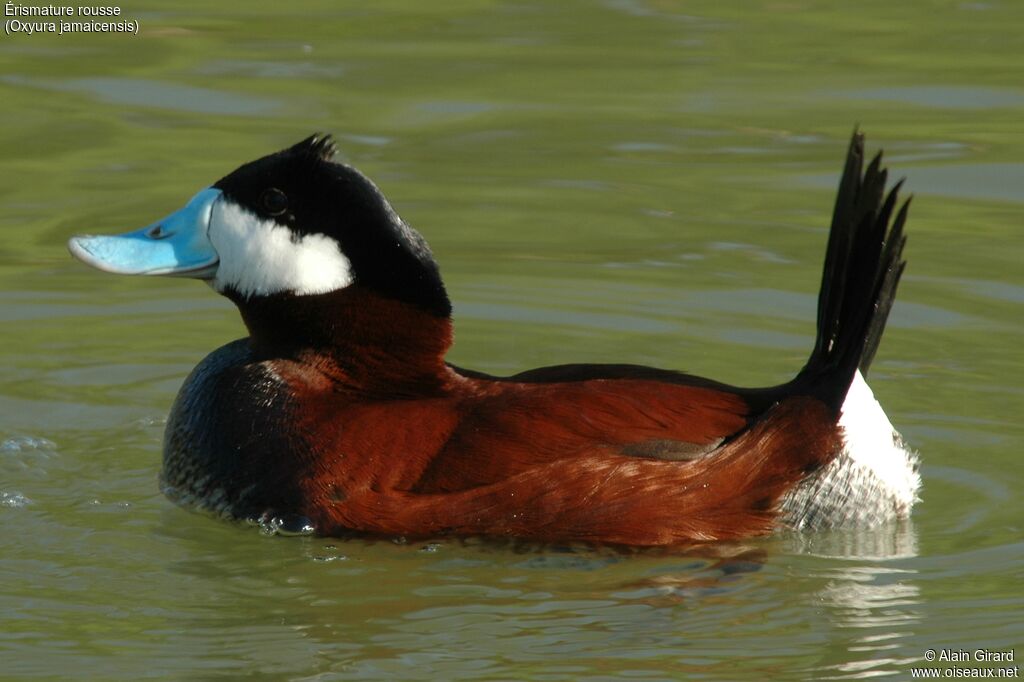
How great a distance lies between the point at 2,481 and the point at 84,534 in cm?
54

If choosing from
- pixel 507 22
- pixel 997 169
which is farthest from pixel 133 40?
pixel 997 169

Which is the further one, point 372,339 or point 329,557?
point 372,339

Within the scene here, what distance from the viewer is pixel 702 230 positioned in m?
7.58

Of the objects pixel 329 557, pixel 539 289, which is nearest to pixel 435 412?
pixel 329 557

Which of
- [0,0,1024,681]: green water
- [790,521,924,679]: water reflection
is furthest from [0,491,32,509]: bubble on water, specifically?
[790,521,924,679]: water reflection

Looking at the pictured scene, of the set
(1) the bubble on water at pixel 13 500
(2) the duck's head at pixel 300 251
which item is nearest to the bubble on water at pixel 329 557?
(2) the duck's head at pixel 300 251

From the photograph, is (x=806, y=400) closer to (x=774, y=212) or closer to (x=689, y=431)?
(x=689, y=431)

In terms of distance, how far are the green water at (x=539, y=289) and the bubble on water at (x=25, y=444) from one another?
15 millimetres

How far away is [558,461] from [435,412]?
0.37 metres

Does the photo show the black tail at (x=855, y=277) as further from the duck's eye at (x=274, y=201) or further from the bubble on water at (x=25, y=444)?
the bubble on water at (x=25, y=444)

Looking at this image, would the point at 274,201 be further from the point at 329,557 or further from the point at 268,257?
the point at 329,557

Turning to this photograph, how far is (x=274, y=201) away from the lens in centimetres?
500

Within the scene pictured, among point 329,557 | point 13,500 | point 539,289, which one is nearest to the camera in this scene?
point 329,557

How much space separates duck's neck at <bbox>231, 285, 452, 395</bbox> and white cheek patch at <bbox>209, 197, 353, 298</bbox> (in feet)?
0.13
